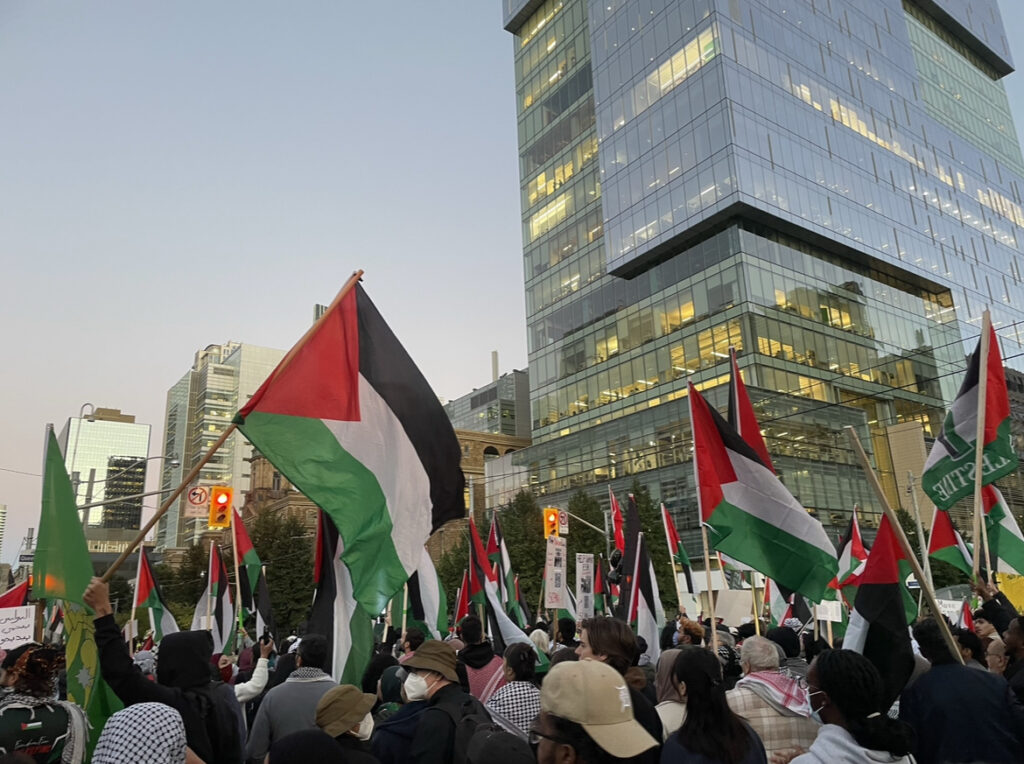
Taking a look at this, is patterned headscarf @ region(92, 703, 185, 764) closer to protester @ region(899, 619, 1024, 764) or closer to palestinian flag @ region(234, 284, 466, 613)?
palestinian flag @ region(234, 284, 466, 613)

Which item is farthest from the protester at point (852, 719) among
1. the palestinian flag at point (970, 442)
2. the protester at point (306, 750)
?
the palestinian flag at point (970, 442)

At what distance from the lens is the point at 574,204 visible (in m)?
64.9

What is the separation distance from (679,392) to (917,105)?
134 feet

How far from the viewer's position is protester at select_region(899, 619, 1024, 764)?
13.6 ft

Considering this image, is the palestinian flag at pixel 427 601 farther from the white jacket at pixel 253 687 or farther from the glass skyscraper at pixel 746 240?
the glass skyscraper at pixel 746 240

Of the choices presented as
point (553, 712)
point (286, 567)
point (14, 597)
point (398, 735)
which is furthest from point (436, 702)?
point (286, 567)

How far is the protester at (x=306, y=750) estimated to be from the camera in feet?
9.66

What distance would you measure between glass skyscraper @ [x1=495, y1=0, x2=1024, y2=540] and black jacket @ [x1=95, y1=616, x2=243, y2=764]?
44603 millimetres

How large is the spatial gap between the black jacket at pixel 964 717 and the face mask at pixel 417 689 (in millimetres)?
2861

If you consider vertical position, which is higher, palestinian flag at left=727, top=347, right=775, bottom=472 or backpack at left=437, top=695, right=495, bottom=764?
palestinian flag at left=727, top=347, right=775, bottom=472

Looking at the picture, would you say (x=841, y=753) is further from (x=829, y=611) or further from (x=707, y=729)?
(x=829, y=611)

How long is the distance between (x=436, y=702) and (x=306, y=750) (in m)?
1.61

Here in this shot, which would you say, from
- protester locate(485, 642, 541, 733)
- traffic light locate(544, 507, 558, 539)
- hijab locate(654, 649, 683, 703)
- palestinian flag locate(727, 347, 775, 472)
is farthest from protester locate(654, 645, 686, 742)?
traffic light locate(544, 507, 558, 539)

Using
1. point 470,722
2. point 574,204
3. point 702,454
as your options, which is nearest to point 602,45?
point 574,204
